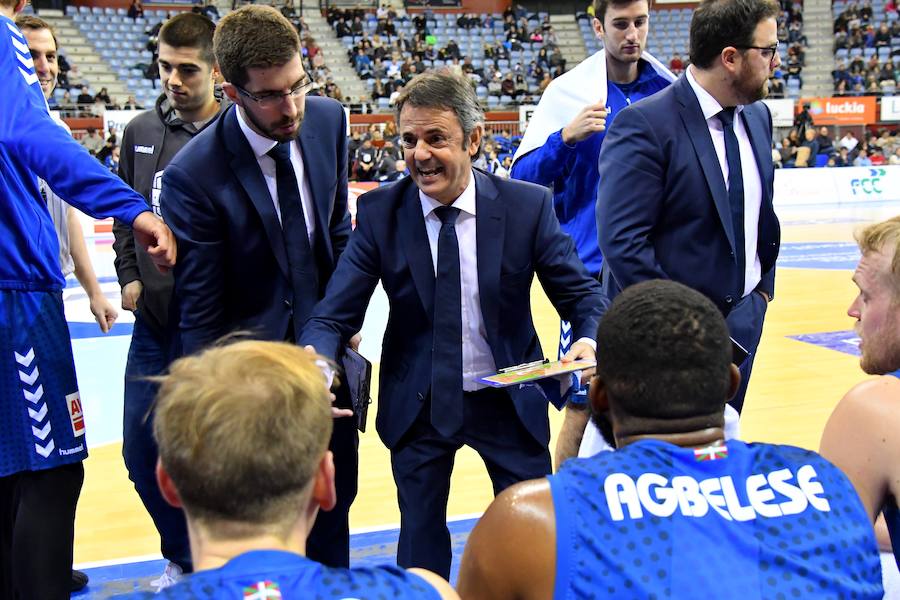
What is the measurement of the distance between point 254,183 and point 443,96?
642mm

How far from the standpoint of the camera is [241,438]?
1320 millimetres

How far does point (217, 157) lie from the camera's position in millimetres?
2846

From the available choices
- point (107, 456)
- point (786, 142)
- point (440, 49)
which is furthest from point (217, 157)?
point (440, 49)

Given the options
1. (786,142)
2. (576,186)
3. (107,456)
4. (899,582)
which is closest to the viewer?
(899,582)

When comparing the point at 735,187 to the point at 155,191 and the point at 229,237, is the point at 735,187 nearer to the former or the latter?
the point at 229,237

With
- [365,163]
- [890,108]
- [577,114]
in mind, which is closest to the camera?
[577,114]

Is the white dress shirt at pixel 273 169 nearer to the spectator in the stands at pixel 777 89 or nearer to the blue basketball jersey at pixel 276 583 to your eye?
the blue basketball jersey at pixel 276 583

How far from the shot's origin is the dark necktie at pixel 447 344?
2686 millimetres

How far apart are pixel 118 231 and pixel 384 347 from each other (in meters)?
1.30

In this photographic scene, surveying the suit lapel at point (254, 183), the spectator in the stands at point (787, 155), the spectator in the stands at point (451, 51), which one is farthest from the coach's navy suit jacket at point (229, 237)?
the spectator in the stands at point (451, 51)

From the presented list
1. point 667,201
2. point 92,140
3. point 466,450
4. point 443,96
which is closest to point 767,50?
point 667,201

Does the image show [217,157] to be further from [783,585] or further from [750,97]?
Answer: [783,585]

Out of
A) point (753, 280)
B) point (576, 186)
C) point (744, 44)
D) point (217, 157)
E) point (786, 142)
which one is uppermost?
point (744, 44)

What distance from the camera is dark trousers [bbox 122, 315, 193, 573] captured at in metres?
3.35
